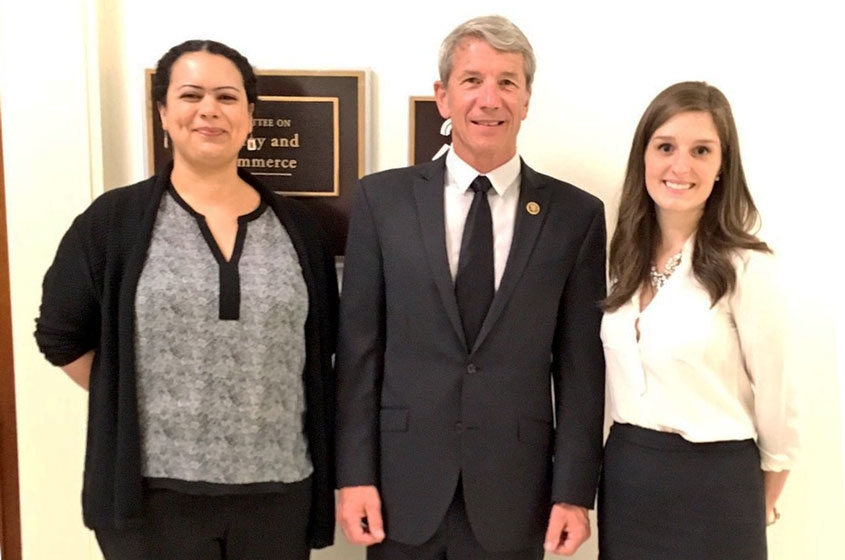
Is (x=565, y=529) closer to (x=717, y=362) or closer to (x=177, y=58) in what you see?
(x=717, y=362)

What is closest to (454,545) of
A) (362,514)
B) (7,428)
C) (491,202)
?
A: (362,514)

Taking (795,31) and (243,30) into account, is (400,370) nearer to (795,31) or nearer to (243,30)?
(243,30)

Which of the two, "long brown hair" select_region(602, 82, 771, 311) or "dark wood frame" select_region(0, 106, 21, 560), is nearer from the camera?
"long brown hair" select_region(602, 82, 771, 311)

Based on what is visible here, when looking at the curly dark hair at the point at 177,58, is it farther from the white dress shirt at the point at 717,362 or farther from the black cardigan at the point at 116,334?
the white dress shirt at the point at 717,362

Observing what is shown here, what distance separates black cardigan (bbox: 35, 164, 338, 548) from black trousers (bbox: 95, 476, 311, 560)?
45mm

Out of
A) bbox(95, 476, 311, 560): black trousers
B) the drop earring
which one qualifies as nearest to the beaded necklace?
bbox(95, 476, 311, 560): black trousers

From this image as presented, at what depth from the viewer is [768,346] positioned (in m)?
1.49

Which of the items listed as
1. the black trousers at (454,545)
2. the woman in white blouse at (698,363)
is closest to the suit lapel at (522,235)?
the woman in white blouse at (698,363)

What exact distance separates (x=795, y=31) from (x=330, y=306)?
1.46m

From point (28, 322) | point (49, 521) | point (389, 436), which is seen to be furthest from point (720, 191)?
point (49, 521)

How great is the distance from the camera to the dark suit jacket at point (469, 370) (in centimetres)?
158

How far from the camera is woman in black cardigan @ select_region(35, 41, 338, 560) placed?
1.51 metres

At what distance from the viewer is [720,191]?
157 centimetres

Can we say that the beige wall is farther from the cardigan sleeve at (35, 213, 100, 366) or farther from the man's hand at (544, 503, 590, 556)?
the man's hand at (544, 503, 590, 556)
